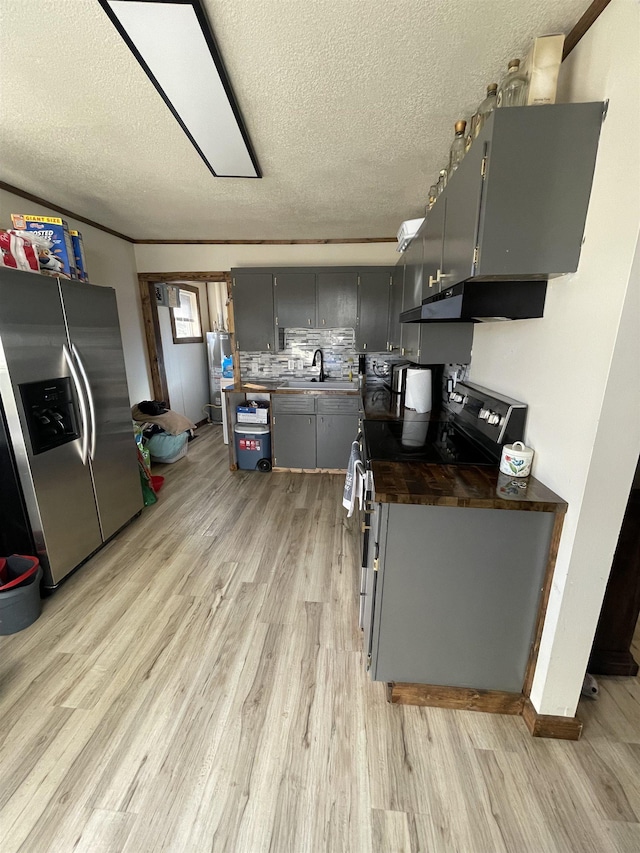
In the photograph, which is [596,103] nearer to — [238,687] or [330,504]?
[238,687]

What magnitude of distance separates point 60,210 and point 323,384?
9.14 feet

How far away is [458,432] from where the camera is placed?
2.01m

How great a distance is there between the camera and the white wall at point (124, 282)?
3.28 meters

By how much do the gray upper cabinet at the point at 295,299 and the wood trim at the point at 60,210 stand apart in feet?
5.61

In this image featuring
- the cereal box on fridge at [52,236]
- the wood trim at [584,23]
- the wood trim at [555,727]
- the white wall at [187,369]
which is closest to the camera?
the wood trim at [584,23]

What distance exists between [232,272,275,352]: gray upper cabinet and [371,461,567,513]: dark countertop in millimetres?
2787

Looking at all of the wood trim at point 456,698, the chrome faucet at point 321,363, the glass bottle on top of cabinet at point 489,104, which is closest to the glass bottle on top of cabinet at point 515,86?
the glass bottle on top of cabinet at point 489,104

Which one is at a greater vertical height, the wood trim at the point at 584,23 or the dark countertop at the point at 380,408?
the wood trim at the point at 584,23

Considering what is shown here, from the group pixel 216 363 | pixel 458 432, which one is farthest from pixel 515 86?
pixel 216 363

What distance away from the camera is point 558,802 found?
45.1 inches

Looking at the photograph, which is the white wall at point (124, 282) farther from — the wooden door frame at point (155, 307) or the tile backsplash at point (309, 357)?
the tile backsplash at point (309, 357)

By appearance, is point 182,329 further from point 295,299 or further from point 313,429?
point 313,429

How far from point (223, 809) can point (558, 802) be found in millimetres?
1118

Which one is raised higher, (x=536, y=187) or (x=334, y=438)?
(x=536, y=187)
